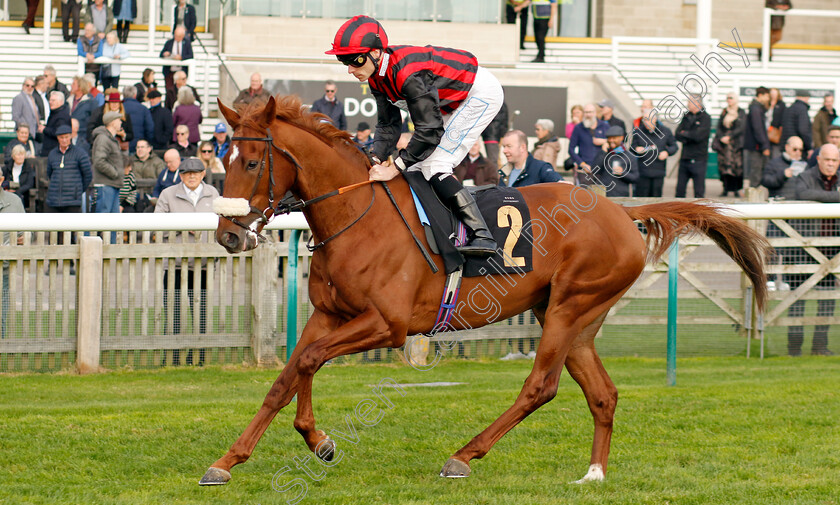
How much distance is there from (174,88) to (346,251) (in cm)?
1175

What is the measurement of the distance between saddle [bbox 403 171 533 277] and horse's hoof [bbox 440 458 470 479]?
36.1 inches

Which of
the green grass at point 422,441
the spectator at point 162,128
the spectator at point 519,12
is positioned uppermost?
the spectator at point 519,12

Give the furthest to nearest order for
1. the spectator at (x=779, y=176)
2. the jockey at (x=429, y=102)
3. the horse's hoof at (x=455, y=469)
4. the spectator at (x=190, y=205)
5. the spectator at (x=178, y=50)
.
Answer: the spectator at (x=178, y=50) → the spectator at (x=779, y=176) → the spectator at (x=190, y=205) → the horse's hoof at (x=455, y=469) → the jockey at (x=429, y=102)

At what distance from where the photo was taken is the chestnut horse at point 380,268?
4906mm

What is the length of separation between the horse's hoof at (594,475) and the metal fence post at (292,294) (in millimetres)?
2923

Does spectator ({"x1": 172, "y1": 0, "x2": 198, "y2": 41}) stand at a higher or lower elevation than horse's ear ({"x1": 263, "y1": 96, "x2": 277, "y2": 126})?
higher

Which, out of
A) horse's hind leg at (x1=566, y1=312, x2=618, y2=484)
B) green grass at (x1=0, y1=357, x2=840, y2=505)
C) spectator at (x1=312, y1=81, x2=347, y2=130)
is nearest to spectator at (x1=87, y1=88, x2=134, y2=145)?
spectator at (x1=312, y1=81, x2=347, y2=130)

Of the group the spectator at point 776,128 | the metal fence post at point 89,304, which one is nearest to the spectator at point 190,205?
the metal fence post at point 89,304

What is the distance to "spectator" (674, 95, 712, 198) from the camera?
549 inches

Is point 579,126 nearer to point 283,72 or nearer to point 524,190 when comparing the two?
point 283,72

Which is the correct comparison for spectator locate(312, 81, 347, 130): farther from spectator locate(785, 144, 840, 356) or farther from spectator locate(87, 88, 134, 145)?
spectator locate(785, 144, 840, 356)

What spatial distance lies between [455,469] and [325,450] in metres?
0.65

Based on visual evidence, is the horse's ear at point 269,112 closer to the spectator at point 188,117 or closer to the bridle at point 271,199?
the bridle at point 271,199

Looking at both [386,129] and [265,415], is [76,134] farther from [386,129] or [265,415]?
[265,415]
